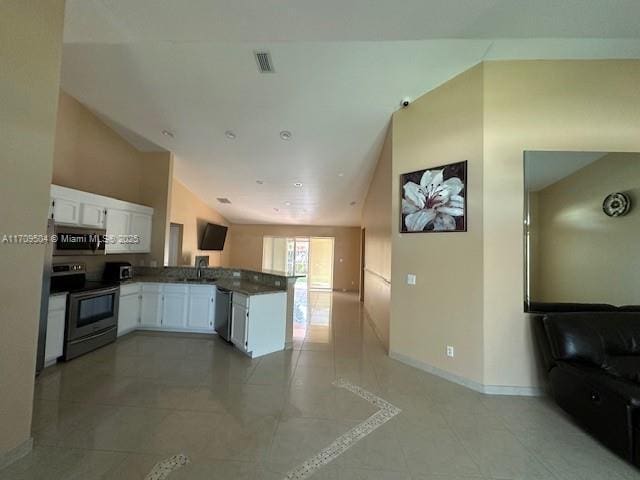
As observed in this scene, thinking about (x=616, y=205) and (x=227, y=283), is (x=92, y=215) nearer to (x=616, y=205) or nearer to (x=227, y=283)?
(x=227, y=283)

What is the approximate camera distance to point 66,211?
11.3 ft

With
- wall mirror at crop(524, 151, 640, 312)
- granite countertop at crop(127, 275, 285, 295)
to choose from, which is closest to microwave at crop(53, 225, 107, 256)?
granite countertop at crop(127, 275, 285, 295)

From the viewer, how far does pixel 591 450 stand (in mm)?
1903

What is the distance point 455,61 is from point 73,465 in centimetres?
472

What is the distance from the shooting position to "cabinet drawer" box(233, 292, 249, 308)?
346cm

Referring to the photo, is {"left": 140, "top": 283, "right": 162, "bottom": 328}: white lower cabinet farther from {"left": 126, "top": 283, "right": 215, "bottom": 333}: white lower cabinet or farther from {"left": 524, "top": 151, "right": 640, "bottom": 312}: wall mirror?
{"left": 524, "top": 151, "right": 640, "bottom": 312}: wall mirror

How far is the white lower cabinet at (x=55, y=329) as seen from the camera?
292cm

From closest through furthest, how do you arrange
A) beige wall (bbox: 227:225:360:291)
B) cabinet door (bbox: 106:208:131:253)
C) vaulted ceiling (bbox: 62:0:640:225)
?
1. vaulted ceiling (bbox: 62:0:640:225)
2. cabinet door (bbox: 106:208:131:253)
3. beige wall (bbox: 227:225:360:291)

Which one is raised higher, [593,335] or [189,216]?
[189,216]

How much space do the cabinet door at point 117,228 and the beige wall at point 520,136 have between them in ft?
17.4

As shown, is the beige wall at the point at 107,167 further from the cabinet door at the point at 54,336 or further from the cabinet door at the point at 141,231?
the cabinet door at the point at 54,336

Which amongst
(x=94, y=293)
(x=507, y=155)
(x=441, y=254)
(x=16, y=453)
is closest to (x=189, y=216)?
(x=94, y=293)

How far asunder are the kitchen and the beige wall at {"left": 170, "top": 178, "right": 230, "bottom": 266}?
1.54m

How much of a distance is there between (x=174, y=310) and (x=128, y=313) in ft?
2.14
